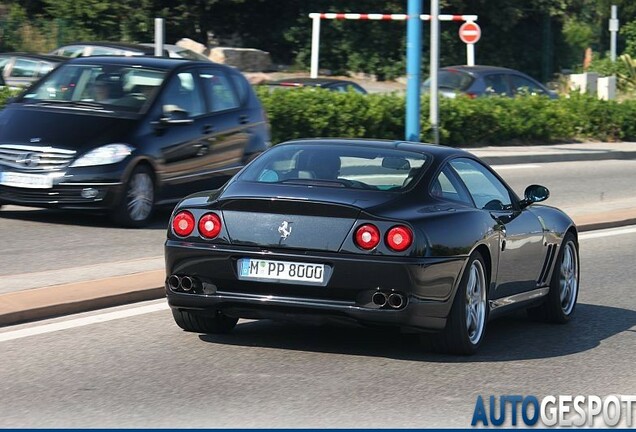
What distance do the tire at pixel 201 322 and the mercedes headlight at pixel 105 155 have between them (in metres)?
5.13

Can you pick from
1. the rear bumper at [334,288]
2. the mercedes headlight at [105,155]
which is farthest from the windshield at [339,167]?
the mercedes headlight at [105,155]

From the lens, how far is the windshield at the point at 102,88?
A: 1452cm

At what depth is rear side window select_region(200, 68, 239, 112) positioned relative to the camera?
15.4m

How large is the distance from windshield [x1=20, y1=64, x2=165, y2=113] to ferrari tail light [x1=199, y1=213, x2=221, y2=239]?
20.9ft

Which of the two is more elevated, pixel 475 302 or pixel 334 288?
pixel 334 288

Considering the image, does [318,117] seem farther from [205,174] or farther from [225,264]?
[225,264]

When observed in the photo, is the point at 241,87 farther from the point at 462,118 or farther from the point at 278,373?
the point at 462,118

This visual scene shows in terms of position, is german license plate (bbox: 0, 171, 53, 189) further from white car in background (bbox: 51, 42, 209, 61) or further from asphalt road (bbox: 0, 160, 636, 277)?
white car in background (bbox: 51, 42, 209, 61)

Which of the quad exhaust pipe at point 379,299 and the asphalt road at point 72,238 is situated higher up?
the quad exhaust pipe at point 379,299

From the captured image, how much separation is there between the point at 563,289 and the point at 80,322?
11.2 feet

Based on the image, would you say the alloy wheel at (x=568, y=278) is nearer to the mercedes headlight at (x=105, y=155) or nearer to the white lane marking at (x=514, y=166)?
the mercedes headlight at (x=105, y=155)

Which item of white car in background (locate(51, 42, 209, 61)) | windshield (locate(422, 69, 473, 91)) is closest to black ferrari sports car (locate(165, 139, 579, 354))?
white car in background (locate(51, 42, 209, 61))

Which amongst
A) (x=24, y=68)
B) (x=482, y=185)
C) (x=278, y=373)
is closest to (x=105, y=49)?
(x=24, y=68)

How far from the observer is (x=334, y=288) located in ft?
25.7
